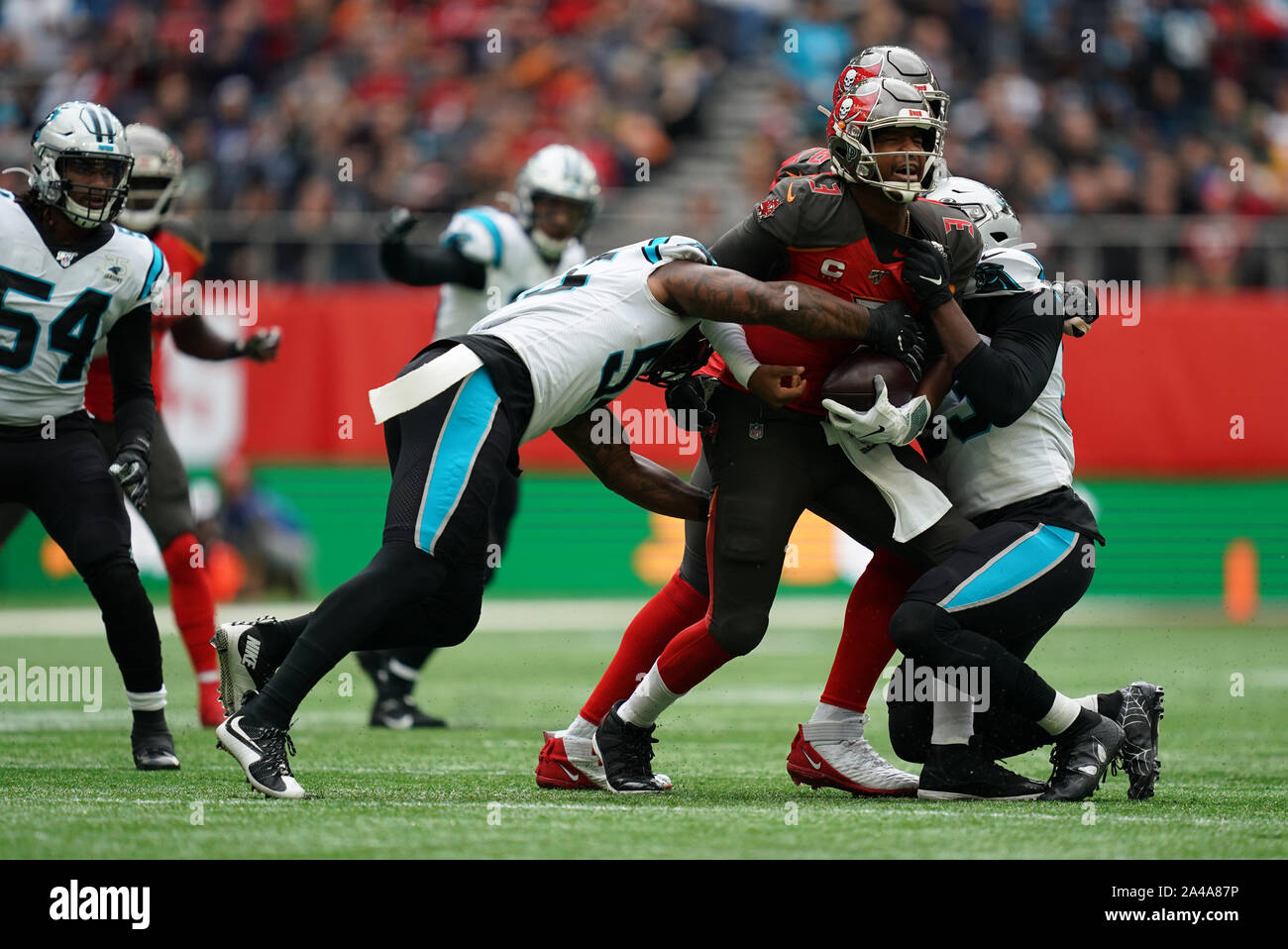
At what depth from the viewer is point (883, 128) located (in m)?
4.70

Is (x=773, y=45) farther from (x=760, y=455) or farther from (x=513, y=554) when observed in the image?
(x=760, y=455)

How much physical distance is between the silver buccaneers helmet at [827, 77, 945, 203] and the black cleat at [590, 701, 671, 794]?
1.67 m

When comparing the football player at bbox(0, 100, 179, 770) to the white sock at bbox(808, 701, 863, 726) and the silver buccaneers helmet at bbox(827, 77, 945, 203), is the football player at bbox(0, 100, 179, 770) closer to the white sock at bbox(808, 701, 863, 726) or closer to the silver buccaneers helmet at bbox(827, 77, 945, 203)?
the white sock at bbox(808, 701, 863, 726)

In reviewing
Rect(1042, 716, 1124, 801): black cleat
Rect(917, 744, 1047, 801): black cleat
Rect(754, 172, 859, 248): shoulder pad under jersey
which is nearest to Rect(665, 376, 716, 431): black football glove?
Rect(754, 172, 859, 248): shoulder pad under jersey

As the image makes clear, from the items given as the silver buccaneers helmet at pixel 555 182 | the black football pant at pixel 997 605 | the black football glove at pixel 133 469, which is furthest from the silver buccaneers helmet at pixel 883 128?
the silver buccaneers helmet at pixel 555 182

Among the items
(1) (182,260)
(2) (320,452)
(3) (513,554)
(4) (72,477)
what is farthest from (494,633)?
(4) (72,477)

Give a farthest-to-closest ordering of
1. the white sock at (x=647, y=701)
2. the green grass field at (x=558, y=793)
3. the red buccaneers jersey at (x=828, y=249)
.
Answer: the white sock at (x=647, y=701), the red buccaneers jersey at (x=828, y=249), the green grass field at (x=558, y=793)

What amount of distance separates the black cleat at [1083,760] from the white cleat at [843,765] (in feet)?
1.39

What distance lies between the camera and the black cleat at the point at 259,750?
4.39 metres

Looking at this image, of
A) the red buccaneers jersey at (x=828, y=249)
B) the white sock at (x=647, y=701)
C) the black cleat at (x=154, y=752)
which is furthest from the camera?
the black cleat at (x=154, y=752)

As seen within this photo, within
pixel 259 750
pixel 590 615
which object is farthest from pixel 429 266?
pixel 590 615

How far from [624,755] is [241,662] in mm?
1124

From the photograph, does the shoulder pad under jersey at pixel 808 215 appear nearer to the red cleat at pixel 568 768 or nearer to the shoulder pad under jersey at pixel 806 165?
the shoulder pad under jersey at pixel 806 165

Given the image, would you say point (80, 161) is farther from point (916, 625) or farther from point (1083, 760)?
point (1083, 760)
